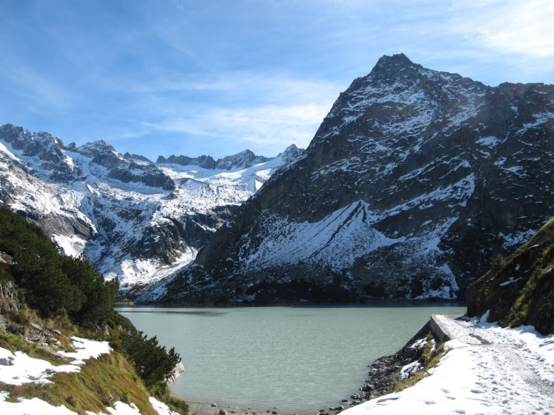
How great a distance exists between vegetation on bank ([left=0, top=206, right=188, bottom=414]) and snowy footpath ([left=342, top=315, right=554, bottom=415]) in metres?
8.90

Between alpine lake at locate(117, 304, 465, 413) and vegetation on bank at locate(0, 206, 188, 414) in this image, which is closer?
vegetation on bank at locate(0, 206, 188, 414)

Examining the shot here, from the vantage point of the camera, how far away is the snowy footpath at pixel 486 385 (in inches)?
498

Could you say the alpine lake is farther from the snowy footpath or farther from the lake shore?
the snowy footpath

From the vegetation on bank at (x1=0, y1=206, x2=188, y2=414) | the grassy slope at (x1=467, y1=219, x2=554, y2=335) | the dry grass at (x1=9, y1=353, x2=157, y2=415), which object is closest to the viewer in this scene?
the dry grass at (x1=9, y1=353, x2=157, y2=415)

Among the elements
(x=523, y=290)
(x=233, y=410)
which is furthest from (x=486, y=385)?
(x=233, y=410)

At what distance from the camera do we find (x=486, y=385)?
48.0 ft

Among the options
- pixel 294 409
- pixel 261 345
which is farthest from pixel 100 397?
pixel 261 345

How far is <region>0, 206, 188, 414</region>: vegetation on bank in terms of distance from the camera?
13500 millimetres

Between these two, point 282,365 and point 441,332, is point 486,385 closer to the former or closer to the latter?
point 441,332

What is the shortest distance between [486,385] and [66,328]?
61.6 feet

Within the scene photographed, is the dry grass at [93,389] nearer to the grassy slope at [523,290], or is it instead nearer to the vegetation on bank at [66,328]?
the vegetation on bank at [66,328]

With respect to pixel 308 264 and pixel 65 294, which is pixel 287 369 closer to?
pixel 65 294

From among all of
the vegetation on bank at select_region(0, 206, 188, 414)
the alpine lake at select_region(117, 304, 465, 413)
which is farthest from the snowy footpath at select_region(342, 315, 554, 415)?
the alpine lake at select_region(117, 304, 465, 413)

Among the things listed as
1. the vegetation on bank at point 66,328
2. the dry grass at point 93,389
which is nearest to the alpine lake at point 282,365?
the vegetation on bank at point 66,328
